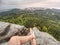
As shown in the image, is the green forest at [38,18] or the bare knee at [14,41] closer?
the bare knee at [14,41]

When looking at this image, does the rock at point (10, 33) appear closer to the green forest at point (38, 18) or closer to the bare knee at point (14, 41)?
the green forest at point (38, 18)

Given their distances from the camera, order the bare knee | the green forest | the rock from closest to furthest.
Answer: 1. the bare knee
2. the rock
3. the green forest

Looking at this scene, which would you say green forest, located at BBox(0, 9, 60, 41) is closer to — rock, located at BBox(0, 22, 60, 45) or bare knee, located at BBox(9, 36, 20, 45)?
rock, located at BBox(0, 22, 60, 45)

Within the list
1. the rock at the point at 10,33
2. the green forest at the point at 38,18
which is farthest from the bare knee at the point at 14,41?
the green forest at the point at 38,18

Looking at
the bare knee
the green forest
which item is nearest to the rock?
the green forest

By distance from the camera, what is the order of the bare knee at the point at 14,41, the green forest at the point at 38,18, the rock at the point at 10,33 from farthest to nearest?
the green forest at the point at 38,18 → the rock at the point at 10,33 → the bare knee at the point at 14,41

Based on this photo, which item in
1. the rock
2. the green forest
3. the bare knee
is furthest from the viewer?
the green forest

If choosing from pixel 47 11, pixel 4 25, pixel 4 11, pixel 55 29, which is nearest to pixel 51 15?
pixel 47 11

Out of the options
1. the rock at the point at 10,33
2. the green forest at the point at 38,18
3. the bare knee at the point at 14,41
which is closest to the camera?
the bare knee at the point at 14,41
